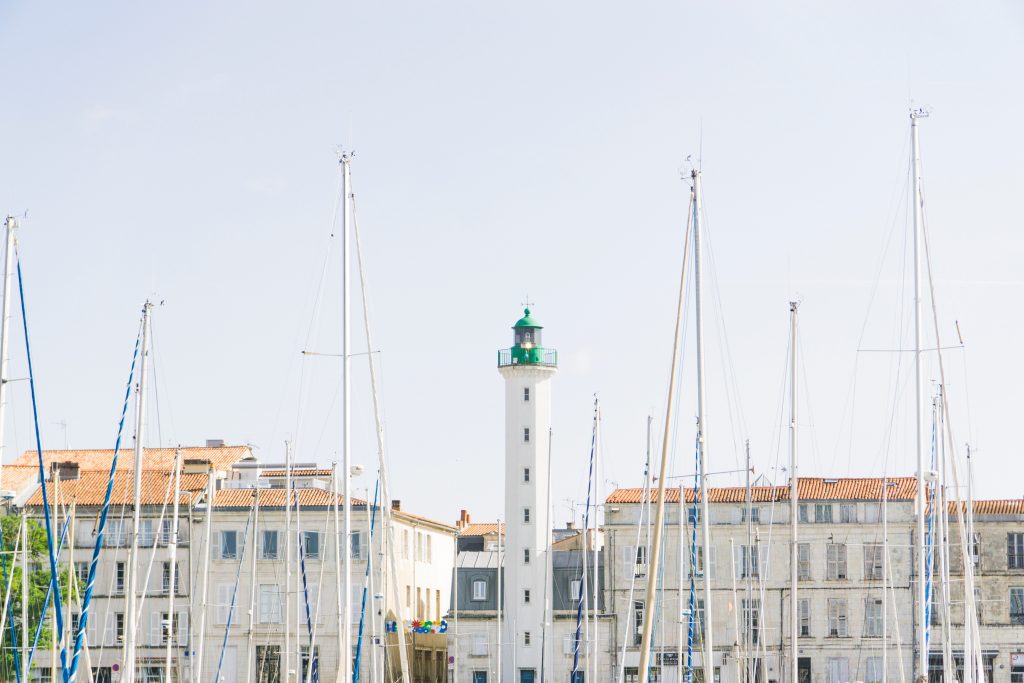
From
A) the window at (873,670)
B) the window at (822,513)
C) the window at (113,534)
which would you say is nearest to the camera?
the window at (873,670)

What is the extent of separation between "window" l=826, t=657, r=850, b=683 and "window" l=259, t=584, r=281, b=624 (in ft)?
78.6

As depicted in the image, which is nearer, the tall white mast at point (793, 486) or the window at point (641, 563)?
the tall white mast at point (793, 486)

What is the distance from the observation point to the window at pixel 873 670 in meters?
Result: 63.2

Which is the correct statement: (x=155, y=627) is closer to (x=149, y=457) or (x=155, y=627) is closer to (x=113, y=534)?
(x=113, y=534)

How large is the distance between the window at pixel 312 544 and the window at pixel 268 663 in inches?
165

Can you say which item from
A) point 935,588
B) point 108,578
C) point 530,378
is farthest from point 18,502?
point 935,588

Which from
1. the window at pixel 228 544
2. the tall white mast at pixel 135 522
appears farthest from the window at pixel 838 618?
the tall white mast at pixel 135 522

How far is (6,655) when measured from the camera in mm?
52250

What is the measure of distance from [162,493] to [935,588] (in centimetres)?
3333

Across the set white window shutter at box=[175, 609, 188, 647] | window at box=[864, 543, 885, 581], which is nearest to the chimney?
white window shutter at box=[175, 609, 188, 647]

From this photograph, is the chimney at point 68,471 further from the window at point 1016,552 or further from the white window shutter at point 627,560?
the window at point 1016,552

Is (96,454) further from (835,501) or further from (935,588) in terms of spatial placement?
(935,588)

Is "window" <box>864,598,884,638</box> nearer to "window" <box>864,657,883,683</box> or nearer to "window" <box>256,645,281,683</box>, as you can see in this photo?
"window" <box>864,657,883,683</box>

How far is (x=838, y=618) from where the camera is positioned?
64.7 metres
